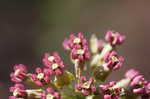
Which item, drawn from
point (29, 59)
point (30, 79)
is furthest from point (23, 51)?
point (30, 79)

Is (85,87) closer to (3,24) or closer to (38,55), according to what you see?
(38,55)

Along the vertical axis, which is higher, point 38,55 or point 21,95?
point 38,55

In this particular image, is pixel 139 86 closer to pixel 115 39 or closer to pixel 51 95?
pixel 115 39

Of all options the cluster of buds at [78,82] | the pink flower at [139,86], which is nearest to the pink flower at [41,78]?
the cluster of buds at [78,82]

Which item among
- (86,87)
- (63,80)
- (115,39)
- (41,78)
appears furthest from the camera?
(115,39)

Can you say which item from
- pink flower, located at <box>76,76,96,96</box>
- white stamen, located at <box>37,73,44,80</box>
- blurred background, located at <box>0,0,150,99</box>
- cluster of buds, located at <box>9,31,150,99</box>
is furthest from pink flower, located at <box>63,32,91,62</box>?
blurred background, located at <box>0,0,150,99</box>

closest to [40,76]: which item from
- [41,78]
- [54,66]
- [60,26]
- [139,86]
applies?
[41,78]

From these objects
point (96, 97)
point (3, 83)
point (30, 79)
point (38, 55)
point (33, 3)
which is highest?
point (33, 3)

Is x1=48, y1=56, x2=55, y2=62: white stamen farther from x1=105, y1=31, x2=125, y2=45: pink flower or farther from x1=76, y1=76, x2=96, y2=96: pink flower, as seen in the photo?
x1=105, y1=31, x2=125, y2=45: pink flower
